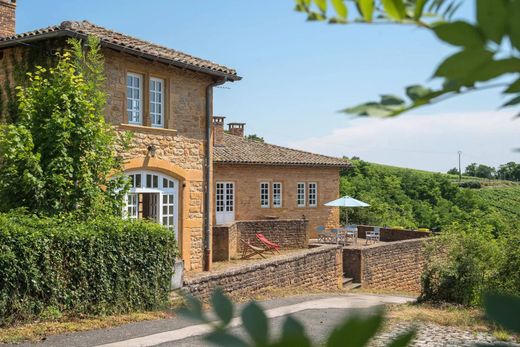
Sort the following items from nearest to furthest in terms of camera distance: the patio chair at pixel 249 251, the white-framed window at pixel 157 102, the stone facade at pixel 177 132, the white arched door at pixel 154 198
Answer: the stone facade at pixel 177 132
the white arched door at pixel 154 198
the white-framed window at pixel 157 102
the patio chair at pixel 249 251

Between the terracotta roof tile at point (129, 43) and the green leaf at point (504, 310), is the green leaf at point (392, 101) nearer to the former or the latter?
the green leaf at point (504, 310)

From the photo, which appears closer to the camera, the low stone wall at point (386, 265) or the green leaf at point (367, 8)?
the green leaf at point (367, 8)

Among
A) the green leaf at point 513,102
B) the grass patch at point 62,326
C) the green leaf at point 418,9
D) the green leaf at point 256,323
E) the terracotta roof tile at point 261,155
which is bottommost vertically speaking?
the grass patch at point 62,326

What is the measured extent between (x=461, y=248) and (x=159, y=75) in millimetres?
8313

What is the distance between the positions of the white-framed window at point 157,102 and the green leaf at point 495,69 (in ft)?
44.8

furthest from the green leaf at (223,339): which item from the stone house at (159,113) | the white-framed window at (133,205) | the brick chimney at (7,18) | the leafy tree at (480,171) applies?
the leafy tree at (480,171)

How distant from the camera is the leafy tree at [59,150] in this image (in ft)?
32.0

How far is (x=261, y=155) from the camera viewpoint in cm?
2577

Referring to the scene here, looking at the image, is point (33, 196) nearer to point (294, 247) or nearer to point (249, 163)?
point (294, 247)

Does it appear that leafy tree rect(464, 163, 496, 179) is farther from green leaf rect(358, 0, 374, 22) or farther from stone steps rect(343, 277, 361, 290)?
green leaf rect(358, 0, 374, 22)

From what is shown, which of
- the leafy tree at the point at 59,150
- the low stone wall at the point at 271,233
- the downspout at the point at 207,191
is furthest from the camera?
the low stone wall at the point at 271,233

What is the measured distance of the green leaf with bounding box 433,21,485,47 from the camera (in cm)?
38

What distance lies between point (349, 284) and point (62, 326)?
1061 centimetres

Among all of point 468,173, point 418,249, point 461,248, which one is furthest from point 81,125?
point 468,173
